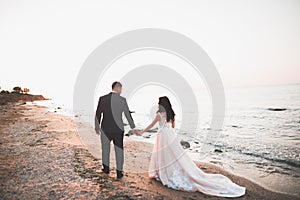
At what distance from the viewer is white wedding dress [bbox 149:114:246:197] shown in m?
4.80

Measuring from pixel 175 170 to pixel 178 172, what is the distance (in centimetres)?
10

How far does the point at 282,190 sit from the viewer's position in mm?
5625

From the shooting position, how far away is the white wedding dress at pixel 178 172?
4.80 metres

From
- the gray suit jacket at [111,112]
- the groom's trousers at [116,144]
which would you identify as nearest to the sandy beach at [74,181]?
the groom's trousers at [116,144]

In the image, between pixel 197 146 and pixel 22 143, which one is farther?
pixel 197 146

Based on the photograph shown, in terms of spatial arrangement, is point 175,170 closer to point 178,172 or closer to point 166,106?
point 178,172

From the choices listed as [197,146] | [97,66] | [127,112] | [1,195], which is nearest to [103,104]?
[127,112]

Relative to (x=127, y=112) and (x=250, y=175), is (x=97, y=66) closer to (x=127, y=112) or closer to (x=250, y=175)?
(x=127, y=112)

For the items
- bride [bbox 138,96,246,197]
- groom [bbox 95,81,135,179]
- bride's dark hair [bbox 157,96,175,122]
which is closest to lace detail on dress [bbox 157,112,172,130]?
bride [bbox 138,96,246,197]

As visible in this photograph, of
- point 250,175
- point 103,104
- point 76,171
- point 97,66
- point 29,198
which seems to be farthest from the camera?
point 97,66

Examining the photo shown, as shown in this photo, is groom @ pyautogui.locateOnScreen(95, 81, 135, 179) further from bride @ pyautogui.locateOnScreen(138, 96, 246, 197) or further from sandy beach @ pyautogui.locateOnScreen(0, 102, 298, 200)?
bride @ pyautogui.locateOnScreen(138, 96, 246, 197)

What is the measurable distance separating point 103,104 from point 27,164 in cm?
338

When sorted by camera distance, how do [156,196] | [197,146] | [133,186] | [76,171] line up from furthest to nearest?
[197,146], [76,171], [133,186], [156,196]

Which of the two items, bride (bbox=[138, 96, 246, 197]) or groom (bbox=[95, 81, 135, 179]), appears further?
groom (bbox=[95, 81, 135, 179])
